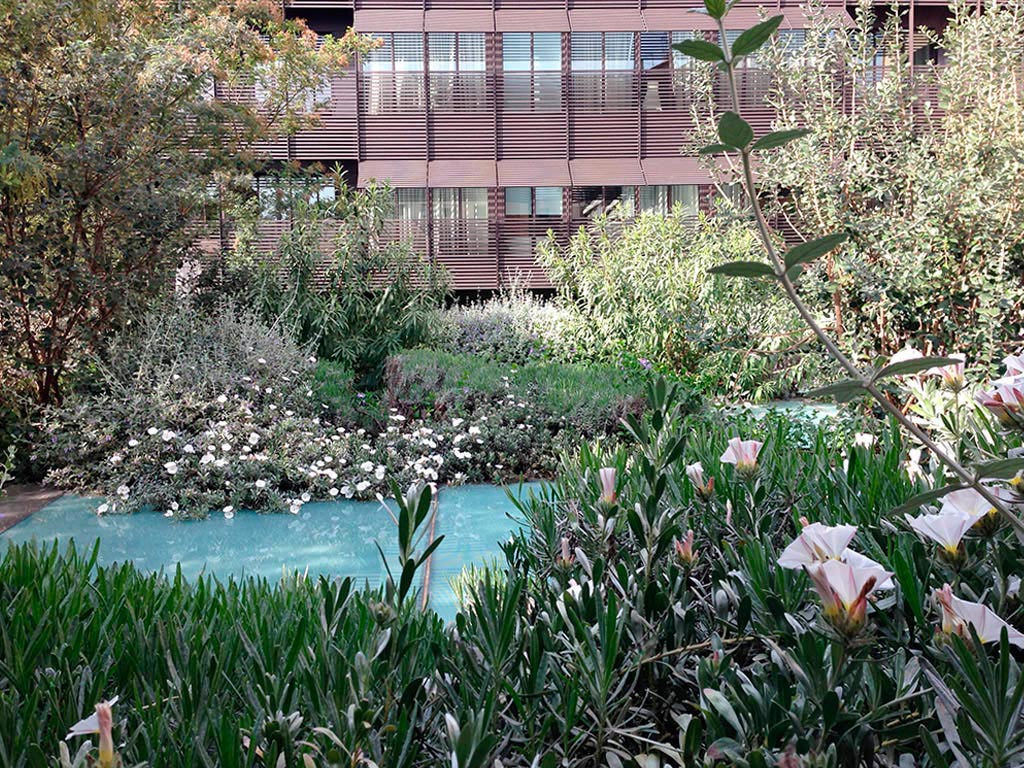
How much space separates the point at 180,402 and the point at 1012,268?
6424 mm

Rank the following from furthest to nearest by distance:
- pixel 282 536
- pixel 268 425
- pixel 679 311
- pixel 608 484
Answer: pixel 679 311 < pixel 268 425 < pixel 282 536 < pixel 608 484

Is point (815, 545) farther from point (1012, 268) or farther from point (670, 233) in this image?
point (670, 233)

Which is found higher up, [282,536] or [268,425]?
[268,425]

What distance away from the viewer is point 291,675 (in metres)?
1.13

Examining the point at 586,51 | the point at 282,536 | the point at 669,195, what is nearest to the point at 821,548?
the point at 282,536

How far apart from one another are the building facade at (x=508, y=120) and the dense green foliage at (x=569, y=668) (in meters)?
18.7

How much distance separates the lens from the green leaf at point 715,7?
79 cm

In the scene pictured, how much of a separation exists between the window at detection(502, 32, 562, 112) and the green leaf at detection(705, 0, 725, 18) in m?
20.6

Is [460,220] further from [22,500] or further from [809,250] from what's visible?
[809,250]

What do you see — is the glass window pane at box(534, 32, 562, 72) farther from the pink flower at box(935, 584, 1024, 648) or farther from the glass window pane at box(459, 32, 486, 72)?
the pink flower at box(935, 584, 1024, 648)

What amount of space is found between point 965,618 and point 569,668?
1.64 feet

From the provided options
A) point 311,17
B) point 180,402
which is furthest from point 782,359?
point 311,17

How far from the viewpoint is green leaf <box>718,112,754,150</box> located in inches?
30.6

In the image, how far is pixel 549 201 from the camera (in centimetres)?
2045
